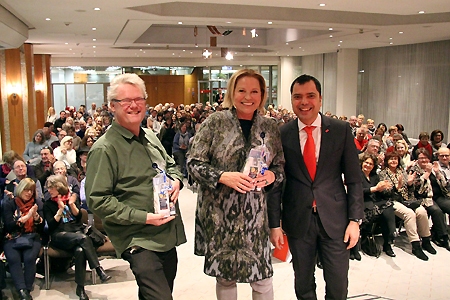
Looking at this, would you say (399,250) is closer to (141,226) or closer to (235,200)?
(235,200)

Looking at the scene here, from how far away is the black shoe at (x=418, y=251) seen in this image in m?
Result: 5.70

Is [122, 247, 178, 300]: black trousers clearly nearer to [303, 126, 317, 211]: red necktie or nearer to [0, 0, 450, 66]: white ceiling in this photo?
[303, 126, 317, 211]: red necktie

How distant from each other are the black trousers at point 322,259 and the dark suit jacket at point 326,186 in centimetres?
5

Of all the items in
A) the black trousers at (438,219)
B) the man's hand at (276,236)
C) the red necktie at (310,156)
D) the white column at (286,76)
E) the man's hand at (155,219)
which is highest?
the white column at (286,76)

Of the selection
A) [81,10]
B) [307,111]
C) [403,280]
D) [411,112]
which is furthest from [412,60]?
[307,111]

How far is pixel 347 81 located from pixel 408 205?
13360 mm

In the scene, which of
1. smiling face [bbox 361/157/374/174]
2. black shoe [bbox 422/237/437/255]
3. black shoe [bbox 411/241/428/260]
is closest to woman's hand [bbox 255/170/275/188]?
smiling face [bbox 361/157/374/174]

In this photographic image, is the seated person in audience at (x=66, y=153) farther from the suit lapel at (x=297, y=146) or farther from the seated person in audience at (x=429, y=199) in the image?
the suit lapel at (x=297, y=146)

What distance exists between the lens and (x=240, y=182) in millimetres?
2432

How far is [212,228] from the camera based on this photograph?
2.63 meters

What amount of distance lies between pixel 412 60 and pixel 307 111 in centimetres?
1483

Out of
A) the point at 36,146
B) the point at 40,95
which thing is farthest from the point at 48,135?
the point at 40,95

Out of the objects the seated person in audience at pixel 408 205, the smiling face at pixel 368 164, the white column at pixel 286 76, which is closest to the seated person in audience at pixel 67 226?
the smiling face at pixel 368 164

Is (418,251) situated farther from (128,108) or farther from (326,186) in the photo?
(128,108)
